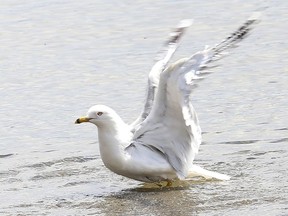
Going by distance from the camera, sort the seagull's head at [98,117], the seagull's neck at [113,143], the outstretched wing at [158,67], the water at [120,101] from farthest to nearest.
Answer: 1. the outstretched wing at [158,67]
2. the seagull's head at [98,117]
3. the seagull's neck at [113,143]
4. the water at [120,101]

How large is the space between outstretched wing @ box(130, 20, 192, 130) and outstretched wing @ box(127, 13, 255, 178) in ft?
1.01

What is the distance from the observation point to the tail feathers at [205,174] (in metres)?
9.01

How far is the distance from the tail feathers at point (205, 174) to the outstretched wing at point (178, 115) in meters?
0.06

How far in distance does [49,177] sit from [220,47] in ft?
6.13

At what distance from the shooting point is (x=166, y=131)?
9.23 meters

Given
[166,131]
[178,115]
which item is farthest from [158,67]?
[178,115]

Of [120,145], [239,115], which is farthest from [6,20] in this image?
[120,145]

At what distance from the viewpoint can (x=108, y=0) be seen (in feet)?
55.2

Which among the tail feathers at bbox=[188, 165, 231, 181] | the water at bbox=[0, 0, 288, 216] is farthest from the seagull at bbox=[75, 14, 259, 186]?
the water at bbox=[0, 0, 288, 216]

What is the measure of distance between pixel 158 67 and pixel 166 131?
3.56ft

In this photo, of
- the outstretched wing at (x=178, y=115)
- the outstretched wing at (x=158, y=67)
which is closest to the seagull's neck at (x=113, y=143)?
the outstretched wing at (x=178, y=115)

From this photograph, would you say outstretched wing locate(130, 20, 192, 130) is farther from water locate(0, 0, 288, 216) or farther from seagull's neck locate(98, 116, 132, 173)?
water locate(0, 0, 288, 216)

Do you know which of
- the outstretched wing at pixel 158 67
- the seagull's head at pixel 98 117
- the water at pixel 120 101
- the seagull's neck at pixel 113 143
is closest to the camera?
the water at pixel 120 101

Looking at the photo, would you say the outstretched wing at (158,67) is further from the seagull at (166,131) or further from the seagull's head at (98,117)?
the seagull's head at (98,117)
